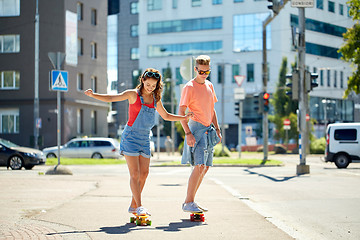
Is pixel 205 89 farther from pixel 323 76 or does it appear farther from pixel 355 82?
pixel 323 76

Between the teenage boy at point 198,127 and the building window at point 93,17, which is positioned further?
the building window at point 93,17

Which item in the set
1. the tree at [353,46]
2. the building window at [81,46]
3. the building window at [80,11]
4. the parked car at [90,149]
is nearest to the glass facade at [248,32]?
the building window at [80,11]

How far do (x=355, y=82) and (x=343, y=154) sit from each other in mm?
5794

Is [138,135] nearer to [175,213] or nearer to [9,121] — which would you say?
[175,213]

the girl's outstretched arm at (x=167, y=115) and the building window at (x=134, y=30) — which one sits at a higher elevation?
the building window at (x=134, y=30)

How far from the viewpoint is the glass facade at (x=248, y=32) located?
63.3 m

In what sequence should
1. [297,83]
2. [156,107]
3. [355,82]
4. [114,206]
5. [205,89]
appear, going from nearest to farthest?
[156,107], [205,89], [114,206], [297,83], [355,82]

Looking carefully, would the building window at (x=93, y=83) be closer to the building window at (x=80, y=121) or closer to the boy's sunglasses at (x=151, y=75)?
the building window at (x=80, y=121)

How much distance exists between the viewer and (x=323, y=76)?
65.8 meters

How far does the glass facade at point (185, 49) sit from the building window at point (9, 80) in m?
29.5

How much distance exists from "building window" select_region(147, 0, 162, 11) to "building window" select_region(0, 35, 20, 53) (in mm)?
30510

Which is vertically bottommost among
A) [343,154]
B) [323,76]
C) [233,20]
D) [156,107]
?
[343,154]

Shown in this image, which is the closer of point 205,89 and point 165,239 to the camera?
Answer: point 165,239

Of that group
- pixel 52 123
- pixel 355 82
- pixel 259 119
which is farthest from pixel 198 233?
pixel 259 119
